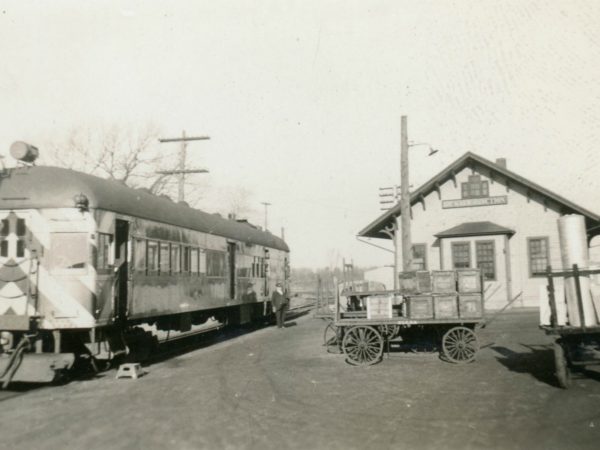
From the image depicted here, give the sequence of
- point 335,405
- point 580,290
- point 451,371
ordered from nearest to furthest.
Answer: point 335,405
point 580,290
point 451,371

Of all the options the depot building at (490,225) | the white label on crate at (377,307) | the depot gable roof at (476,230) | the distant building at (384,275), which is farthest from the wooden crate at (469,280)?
the distant building at (384,275)

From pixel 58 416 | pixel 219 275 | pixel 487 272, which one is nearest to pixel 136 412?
pixel 58 416

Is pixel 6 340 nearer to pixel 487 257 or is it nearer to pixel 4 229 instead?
pixel 4 229

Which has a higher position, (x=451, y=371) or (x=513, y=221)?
(x=513, y=221)

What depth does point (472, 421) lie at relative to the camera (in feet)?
21.2

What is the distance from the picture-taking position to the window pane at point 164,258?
11469 mm

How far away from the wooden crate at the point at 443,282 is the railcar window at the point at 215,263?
242 inches

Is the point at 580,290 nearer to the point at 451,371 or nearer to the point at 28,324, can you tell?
the point at 451,371

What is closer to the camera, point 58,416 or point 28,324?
point 58,416

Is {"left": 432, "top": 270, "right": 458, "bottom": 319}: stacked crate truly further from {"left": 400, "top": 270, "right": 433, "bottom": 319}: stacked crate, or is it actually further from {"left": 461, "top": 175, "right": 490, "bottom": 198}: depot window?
{"left": 461, "top": 175, "right": 490, "bottom": 198}: depot window

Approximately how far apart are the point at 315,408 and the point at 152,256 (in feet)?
17.5

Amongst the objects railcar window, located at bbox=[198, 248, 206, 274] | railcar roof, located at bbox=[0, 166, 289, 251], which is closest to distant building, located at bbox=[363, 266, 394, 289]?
railcar window, located at bbox=[198, 248, 206, 274]

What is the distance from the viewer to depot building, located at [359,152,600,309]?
2255 centimetres

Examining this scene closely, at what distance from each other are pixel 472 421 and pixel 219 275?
32.1ft
